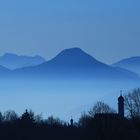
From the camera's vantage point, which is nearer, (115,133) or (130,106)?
(115,133)

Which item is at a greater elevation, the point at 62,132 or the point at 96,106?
the point at 96,106

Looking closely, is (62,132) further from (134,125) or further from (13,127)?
(134,125)

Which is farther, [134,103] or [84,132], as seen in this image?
[134,103]

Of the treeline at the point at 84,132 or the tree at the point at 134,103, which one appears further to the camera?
the tree at the point at 134,103

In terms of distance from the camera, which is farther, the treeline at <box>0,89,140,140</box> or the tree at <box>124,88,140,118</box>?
the tree at <box>124,88,140,118</box>

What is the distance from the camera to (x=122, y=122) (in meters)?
82.4

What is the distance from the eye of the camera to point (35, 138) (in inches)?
3413

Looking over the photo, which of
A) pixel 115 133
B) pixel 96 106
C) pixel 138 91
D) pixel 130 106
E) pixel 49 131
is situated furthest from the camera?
pixel 96 106

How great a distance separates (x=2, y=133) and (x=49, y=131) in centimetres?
1404

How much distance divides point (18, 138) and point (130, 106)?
2426 inches

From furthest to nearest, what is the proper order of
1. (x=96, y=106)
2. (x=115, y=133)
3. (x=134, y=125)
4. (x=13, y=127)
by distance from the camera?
1. (x=96, y=106)
2. (x=13, y=127)
3. (x=134, y=125)
4. (x=115, y=133)

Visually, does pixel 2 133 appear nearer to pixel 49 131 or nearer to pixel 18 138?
pixel 18 138

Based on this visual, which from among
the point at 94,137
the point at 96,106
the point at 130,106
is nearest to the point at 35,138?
the point at 94,137

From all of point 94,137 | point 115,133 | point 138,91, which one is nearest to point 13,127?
point 94,137
